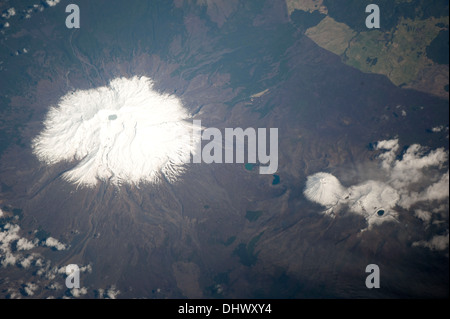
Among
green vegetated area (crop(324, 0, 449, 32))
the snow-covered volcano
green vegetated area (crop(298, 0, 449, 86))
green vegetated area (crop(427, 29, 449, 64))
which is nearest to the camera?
green vegetated area (crop(427, 29, 449, 64))

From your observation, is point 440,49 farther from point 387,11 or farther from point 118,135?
point 118,135

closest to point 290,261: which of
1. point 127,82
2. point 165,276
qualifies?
point 165,276

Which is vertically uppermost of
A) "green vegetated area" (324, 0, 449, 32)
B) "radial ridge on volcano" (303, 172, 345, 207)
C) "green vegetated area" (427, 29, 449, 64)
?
"green vegetated area" (324, 0, 449, 32)

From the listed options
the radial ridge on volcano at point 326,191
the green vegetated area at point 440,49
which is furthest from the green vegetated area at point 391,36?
the radial ridge on volcano at point 326,191

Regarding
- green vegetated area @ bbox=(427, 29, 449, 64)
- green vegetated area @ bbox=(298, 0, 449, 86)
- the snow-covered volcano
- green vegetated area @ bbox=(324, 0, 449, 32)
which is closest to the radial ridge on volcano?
green vegetated area @ bbox=(298, 0, 449, 86)

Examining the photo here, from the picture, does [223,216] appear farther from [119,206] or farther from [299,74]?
[299,74]

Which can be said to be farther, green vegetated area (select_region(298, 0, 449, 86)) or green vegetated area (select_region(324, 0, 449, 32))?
green vegetated area (select_region(324, 0, 449, 32))

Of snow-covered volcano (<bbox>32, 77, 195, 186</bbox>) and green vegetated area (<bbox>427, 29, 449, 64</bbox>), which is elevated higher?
green vegetated area (<bbox>427, 29, 449, 64</bbox>)

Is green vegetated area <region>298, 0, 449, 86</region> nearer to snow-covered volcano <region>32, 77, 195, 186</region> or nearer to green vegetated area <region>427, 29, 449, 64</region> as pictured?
green vegetated area <region>427, 29, 449, 64</region>
